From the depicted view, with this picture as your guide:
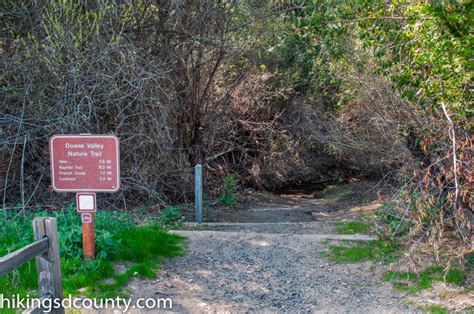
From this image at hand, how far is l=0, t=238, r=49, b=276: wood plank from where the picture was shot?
11.5ft

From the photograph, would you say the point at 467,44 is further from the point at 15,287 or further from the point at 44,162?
the point at 44,162

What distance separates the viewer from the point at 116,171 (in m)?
5.30

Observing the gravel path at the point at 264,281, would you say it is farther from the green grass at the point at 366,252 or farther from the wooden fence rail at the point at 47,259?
the wooden fence rail at the point at 47,259

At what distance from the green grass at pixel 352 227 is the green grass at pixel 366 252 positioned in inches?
42.5

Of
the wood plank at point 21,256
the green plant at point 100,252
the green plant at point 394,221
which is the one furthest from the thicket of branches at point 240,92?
the wood plank at point 21,256

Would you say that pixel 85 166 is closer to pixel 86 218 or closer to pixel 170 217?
pixel 86 218

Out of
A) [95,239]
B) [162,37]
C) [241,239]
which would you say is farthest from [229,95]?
[95,239]

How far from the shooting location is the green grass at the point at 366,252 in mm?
6266

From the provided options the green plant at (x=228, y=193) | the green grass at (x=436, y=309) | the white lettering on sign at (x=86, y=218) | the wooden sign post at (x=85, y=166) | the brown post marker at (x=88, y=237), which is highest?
the wooden sign post at (x=85, y=166)

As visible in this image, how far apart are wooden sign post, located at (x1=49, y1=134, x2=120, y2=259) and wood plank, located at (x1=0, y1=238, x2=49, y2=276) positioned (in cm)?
115

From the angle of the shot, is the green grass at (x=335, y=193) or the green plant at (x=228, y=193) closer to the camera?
the green plant at (x=228, y=193)

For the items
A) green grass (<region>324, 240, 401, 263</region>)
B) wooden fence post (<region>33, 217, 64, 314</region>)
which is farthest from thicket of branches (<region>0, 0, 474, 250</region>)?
wooden fence post (<region>33, 217, 64, 314</region>)

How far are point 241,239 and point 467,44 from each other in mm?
3871

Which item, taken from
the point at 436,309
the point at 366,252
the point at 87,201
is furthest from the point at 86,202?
the point at 436,309
